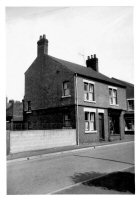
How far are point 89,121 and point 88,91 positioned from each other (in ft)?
9.48

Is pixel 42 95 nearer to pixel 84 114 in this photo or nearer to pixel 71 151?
pixel 84 114

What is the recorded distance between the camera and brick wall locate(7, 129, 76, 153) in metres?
15.3

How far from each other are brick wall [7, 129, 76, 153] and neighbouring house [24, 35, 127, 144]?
4.28 ft

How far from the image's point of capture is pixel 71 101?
70.0ft

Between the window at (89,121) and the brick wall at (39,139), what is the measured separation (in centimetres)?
219

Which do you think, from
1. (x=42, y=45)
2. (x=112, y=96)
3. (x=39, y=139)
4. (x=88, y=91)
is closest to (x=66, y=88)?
(x=88, y=91)

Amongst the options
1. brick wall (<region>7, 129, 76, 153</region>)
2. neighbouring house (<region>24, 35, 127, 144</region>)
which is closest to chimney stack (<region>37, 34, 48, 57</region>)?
neighbouring house (<region>24, 35, 127, 144</region>)

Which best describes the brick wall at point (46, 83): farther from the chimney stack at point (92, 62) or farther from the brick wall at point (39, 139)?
the chimney stack at point (92, 62)

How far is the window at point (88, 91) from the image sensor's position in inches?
888

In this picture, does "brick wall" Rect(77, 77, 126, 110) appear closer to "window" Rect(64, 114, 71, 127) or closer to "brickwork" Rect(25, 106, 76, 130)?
"brickwork" Rect(25, 106, 76, 130)

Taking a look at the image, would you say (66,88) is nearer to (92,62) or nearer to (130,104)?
(92,62)

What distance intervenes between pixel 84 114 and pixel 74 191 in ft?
50.1

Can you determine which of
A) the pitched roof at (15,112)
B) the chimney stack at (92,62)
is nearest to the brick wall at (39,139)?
the chimney stack at (92,62)
